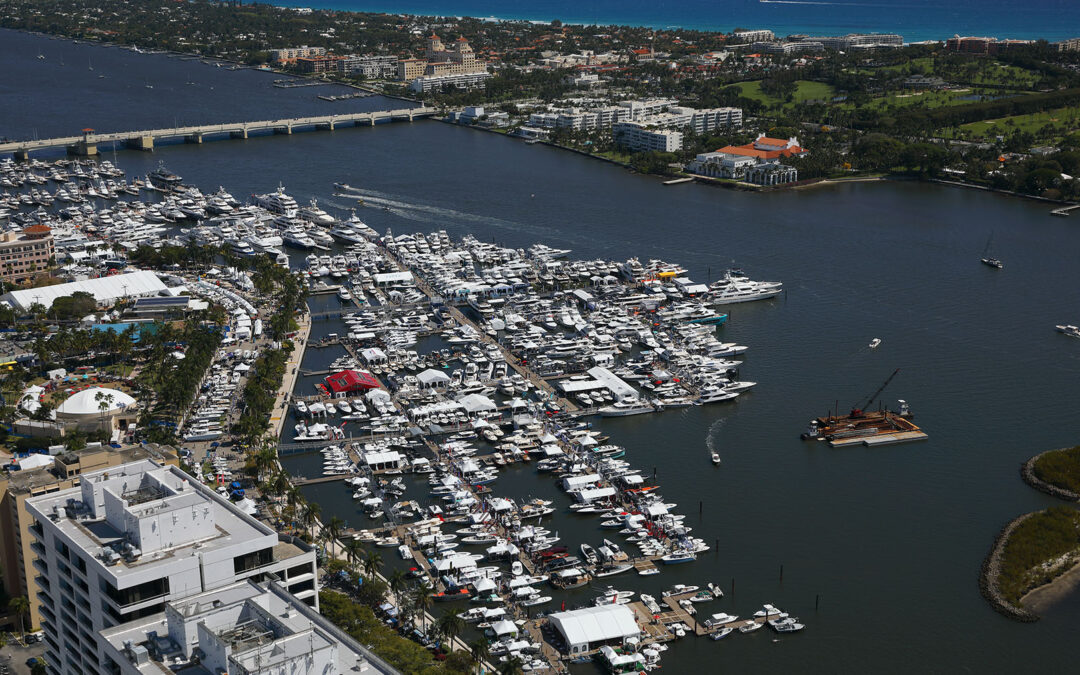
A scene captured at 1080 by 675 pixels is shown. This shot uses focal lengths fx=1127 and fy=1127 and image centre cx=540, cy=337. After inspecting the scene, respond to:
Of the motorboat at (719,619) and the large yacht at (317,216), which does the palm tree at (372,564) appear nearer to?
the motorboat at (719,619)

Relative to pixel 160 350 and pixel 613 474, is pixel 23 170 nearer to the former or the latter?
pixel 160 350

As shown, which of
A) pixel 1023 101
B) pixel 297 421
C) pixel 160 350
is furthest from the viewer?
pixel 1023 101

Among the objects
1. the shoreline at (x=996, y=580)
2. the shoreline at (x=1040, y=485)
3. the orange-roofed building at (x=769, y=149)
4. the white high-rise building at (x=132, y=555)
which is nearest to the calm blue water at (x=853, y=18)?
the orange-roofed building at (x=769, y=149)

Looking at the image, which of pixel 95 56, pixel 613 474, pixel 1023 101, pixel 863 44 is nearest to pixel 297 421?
pixel 613 474

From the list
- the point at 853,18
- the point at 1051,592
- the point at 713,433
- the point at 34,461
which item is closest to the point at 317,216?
the point at 713,433

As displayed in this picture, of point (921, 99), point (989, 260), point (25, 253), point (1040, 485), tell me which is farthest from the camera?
point (921, 99)

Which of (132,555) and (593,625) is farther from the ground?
(132,555)

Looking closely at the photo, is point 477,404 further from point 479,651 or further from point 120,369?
point 479,651
